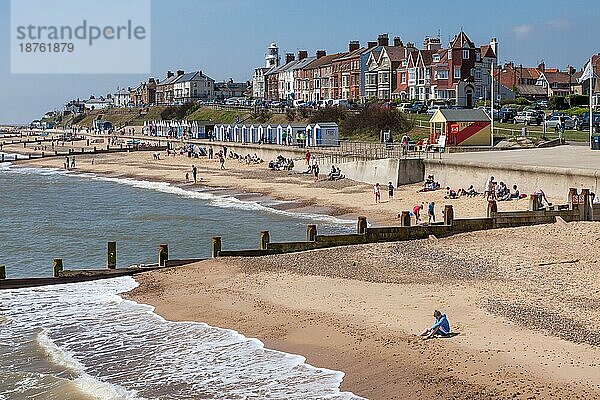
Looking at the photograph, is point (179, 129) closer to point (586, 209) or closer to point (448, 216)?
point (448, 216)

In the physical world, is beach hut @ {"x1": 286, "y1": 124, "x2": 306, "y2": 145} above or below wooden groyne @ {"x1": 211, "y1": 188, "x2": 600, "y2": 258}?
above

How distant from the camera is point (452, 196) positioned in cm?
3634

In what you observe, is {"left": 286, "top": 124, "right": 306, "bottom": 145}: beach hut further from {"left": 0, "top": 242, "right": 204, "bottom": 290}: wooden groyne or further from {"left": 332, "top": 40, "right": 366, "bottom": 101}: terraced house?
{"left": 0, "top": 242, "right": 204, "bottom": 290}: wooden groyne

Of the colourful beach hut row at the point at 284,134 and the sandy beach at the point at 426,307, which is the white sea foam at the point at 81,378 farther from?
the colourful beach hut row at the point at 284,134

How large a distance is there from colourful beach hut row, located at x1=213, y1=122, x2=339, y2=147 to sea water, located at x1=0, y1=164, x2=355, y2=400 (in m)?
27.1

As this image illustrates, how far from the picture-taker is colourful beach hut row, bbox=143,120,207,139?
321 ft

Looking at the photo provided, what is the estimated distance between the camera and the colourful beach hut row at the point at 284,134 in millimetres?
61500

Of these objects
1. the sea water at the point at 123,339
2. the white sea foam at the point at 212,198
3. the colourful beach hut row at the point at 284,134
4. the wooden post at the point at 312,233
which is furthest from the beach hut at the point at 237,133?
the wooden post at the point at 312,233

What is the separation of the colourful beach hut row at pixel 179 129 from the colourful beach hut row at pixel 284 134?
823 centimetres

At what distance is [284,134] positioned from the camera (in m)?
68.5

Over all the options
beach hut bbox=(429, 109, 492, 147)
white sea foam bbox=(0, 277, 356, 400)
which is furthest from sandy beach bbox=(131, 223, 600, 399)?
beach hut bbox=(429, 109, 492, 147)

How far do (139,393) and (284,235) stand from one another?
1684cm

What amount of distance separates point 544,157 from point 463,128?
9.00 m

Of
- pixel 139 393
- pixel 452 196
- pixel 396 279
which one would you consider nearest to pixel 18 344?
pixel 139 393
